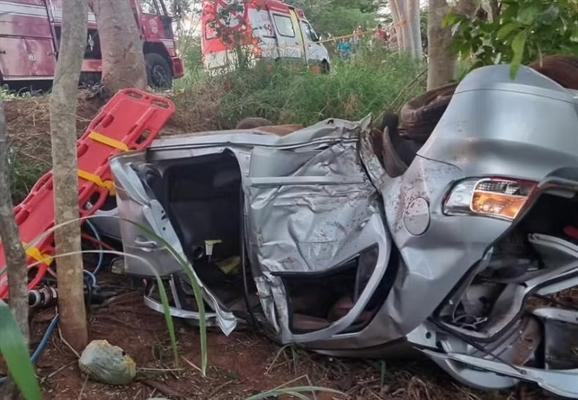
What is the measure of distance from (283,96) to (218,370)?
3390 millimetres

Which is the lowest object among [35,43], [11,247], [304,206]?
[304,206]

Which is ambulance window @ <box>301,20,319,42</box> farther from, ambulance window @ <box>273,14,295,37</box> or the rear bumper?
the rear bumper

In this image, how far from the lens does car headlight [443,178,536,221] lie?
207cm

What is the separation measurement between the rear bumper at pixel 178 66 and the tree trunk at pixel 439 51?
819cm

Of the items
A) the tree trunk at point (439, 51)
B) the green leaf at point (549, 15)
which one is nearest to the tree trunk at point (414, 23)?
the tree trunk at point (439, 51)

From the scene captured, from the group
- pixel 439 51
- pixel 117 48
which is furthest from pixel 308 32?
pixel 439 51

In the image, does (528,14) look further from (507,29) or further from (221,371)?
(221,371)

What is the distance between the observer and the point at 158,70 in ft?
37.7

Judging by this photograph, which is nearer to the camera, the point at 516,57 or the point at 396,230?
the point at 516,57

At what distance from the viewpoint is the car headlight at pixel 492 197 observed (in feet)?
6.78

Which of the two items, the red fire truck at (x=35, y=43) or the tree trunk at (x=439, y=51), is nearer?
the tree trunk at (x=439, y=51)

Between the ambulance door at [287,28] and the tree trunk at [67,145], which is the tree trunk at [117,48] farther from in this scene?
the ambulance door at [287,28]

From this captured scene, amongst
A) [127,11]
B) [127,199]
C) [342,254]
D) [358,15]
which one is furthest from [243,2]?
[358,15]

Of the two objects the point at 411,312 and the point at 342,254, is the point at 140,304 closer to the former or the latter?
the point at 342,254
